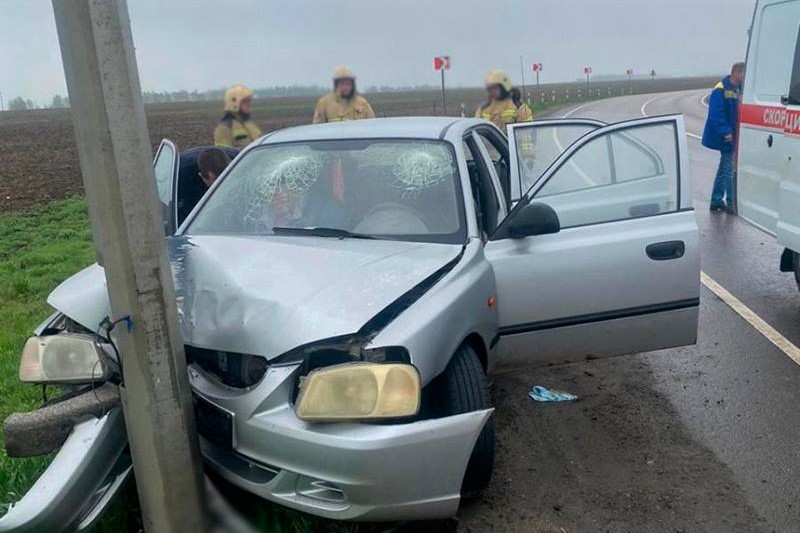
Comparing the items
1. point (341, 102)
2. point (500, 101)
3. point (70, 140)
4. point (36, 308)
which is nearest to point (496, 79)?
point (500, 101)

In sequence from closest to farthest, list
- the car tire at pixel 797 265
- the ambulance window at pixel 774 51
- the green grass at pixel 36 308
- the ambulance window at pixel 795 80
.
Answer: the green grass at pixel 36 308, the ambulance window at pixel 795 80, the ambulance window at pixel 774 51, the car tire at pixel 797 265

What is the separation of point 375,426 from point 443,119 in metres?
2.78

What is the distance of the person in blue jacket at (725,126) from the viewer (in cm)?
1025

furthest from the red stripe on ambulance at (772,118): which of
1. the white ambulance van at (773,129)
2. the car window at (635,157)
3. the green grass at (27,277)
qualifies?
the green grass at (27,277)

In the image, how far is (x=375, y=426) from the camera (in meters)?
2.77

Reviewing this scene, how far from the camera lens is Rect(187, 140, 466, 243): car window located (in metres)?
4.15

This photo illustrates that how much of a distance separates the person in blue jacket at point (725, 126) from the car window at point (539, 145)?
583cm

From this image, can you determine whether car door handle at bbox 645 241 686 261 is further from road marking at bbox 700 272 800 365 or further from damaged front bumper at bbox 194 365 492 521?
damaged front bumper at bbox 194 365 492 521

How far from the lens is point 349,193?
430 cm

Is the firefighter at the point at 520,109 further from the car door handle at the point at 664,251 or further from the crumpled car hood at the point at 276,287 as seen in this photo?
the crumpled car hood at the point at 276,287

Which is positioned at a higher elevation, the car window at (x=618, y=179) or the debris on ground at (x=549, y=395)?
the car window at (x=618, y=179)

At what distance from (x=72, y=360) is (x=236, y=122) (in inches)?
120

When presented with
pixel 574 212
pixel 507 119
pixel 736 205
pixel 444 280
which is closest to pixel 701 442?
pixel 574 212

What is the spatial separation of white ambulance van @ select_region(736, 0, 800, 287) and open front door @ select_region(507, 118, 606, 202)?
1.64m
